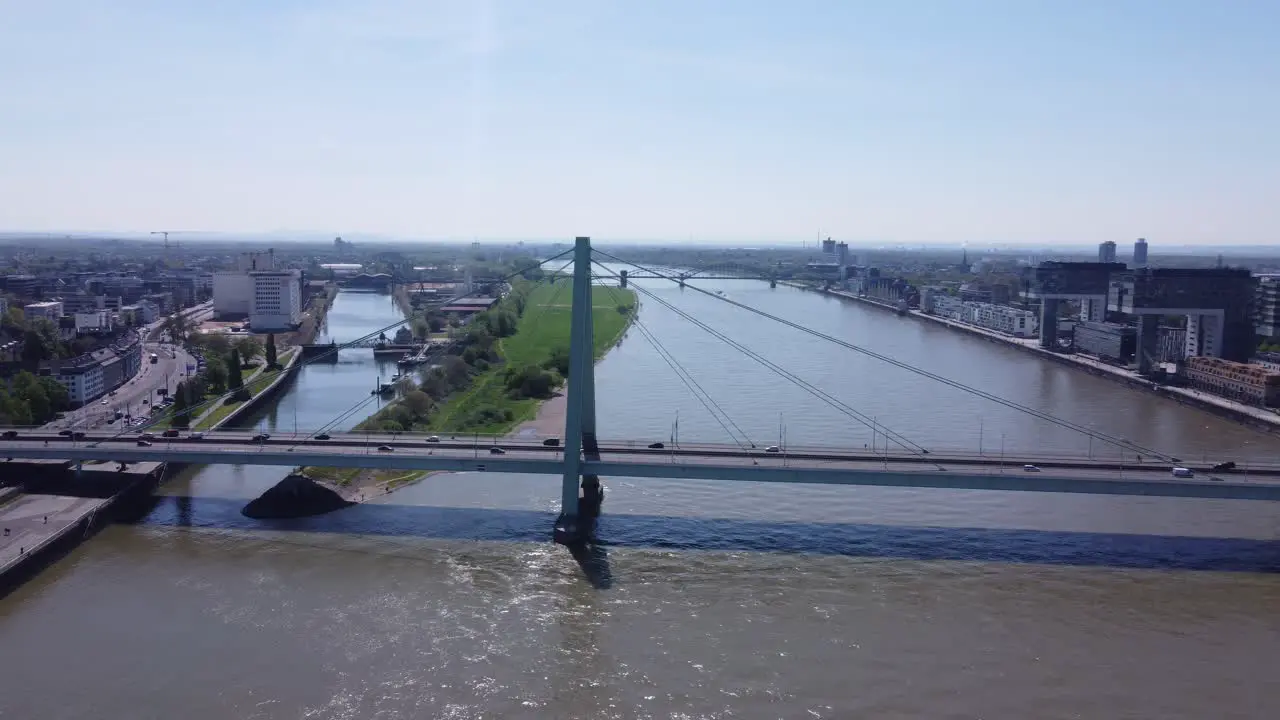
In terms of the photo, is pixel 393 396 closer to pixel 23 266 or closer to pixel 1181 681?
pixel 1181 681

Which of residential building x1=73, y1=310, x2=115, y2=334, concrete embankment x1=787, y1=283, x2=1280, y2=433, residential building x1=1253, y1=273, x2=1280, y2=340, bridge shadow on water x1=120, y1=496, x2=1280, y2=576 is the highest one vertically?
residential building x1=1253, y1=273, x2=1280, y2=340

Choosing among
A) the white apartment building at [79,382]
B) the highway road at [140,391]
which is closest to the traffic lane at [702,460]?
the highway road at [140,391]

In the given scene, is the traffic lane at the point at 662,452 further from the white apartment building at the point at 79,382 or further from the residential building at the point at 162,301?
the residential building at the point at 162,301

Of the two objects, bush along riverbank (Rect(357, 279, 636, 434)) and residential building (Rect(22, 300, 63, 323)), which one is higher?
residential building (Rect(22, 300, 63, 323))

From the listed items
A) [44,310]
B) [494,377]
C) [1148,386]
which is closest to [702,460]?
[494,377]

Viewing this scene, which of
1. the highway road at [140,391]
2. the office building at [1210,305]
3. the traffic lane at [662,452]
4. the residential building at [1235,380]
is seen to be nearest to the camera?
the traffic lane at [662,452]

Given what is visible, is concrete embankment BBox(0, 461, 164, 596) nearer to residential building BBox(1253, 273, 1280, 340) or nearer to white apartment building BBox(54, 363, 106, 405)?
white apartment building BBox(54, 363, 106, 405)

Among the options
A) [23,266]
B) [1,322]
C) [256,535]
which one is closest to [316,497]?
[256,535]

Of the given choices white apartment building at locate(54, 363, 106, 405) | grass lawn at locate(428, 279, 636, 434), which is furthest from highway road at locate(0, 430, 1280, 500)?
white apartment building at locate(54, 363, 106, 405)
